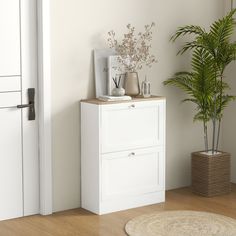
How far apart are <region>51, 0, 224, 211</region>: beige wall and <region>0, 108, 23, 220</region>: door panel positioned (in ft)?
0.99

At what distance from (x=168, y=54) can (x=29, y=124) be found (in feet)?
4.82

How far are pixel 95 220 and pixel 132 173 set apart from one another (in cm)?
52

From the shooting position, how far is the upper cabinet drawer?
4863 millimetres

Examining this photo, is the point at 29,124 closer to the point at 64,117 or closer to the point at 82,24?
the point at 64,117

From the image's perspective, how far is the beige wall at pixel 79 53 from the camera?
4887 mm

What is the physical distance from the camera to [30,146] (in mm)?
4832

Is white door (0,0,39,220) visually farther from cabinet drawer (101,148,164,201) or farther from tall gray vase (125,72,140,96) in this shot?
tall gray vase (125,72,140,96)

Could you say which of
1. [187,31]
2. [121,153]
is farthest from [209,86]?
[121,153]

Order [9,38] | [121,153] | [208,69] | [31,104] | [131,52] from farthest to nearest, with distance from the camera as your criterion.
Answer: [208,69], [131,52], [121,153], [31,104], [9,38]

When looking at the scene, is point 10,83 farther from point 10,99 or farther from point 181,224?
point 181,224

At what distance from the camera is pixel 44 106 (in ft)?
15.8

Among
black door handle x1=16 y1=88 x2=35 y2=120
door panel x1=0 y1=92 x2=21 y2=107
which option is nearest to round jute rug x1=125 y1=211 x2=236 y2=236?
black door handle x1=16 y1=88 x2=35 y2=120

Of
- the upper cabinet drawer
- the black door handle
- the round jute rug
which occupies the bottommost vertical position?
the round jute rug

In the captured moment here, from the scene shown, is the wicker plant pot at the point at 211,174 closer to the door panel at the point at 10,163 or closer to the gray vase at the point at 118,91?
the gray vase at the point at 118,91
